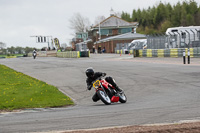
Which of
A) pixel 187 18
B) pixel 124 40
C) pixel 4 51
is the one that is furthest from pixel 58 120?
pixel 4 51

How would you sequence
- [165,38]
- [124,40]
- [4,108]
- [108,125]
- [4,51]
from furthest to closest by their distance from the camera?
[4,51] → [124,40] → [165,38] → [4,108] → [108,125]

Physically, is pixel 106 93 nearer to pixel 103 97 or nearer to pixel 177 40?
pixel 103 97

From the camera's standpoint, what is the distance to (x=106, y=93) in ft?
38.7

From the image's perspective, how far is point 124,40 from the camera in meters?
80.9

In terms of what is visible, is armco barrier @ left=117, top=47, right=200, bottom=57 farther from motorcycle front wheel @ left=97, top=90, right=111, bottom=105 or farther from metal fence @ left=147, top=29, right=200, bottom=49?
motorcycle front wheel @ left=97, top=90, right=111, bottom=105

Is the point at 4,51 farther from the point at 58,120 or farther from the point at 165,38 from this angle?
the point at 58,120

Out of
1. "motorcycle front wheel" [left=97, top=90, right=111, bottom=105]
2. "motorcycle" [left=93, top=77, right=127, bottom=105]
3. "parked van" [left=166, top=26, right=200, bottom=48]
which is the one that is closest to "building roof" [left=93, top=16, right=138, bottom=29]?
"parked van" [left=166, top=26, right=200, bottom=48]

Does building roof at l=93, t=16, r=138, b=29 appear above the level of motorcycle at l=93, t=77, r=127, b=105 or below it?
above

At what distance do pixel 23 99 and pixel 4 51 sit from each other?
487ft

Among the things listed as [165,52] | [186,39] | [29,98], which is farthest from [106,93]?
[165,52]

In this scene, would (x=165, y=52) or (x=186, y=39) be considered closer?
(x=186, y=39)

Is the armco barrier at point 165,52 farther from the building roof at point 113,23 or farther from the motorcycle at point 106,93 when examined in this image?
the building roof at point 113,23

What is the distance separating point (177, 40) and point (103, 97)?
97.2 ft

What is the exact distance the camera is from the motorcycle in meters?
11.5
